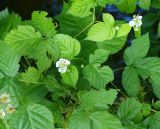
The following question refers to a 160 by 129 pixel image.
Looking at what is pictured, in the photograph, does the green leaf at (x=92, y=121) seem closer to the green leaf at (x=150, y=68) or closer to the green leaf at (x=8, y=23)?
the green leaf at (x=150, y=68)

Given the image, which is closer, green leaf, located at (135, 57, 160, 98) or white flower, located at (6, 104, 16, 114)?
white flower, located at (6, 104, 16, 114)

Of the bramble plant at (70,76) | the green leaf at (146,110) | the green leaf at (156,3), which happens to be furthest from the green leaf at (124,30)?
the green leaf at (156,3)

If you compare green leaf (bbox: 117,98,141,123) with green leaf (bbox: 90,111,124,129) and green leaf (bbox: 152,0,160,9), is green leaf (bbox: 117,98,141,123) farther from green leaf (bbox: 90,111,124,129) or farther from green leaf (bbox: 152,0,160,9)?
green leaf (bbox: 152,0,160,9)

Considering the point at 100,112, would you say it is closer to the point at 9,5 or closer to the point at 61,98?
the point at 61,98

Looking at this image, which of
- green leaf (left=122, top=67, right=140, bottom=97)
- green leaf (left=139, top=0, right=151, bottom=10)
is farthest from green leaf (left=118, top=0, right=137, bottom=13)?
green leaf (left=122, top=67, right=140, bottom=97)

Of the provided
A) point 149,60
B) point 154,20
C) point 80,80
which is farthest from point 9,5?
point 149,60

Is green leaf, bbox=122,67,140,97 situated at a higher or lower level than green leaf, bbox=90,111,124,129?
higher

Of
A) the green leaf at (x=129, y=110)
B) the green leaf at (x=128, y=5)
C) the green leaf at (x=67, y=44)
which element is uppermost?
the green leaf at (x=128, y=5)

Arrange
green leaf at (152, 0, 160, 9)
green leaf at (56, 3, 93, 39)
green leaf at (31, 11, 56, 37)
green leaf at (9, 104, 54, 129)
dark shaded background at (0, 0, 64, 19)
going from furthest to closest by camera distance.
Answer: dark shaded background at (0, 0, 64, 19), green leaf at (152, 0, 160, 9), green leaf at (56, 3, 93, 39), green leaf at (31, 11, 56, 37), green leaf at (9, 104, 54, 129)
